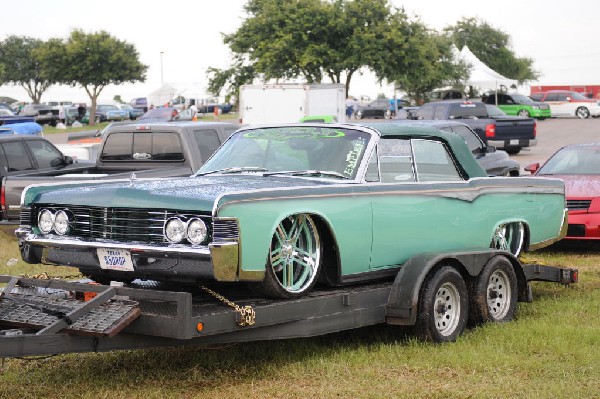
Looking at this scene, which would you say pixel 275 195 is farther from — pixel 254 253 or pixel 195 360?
pixel 195 360

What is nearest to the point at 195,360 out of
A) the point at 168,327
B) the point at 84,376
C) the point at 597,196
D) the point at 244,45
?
the point at 84,376

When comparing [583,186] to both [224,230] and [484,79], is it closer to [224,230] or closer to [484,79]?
[224,230]

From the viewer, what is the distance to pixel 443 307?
302 inches

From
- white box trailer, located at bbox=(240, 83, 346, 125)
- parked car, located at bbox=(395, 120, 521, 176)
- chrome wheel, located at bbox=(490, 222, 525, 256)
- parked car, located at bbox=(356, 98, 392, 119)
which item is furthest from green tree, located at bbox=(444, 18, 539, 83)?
chrome wheel, located at bbox=(490, 222, 525, 256)

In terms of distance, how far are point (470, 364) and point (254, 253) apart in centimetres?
181

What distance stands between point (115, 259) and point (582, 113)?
5638 cm

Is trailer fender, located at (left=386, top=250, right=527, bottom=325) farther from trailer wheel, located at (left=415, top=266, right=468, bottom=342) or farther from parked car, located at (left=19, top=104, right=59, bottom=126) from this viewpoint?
parked car, located at (left=19, top=104, right=59, bottom=126)

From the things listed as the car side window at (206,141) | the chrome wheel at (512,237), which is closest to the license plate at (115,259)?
the chrome wheel at (512,237)

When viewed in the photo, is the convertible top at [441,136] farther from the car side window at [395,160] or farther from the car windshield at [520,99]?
the car windshield at [520,99]

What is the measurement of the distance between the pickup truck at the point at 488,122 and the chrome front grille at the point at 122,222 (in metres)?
23.4

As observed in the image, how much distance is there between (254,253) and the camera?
20.6ft

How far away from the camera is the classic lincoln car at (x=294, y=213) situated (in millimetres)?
6355

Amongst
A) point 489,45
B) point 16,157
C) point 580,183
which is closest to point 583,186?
point 580,183

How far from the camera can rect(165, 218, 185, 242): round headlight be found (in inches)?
251
